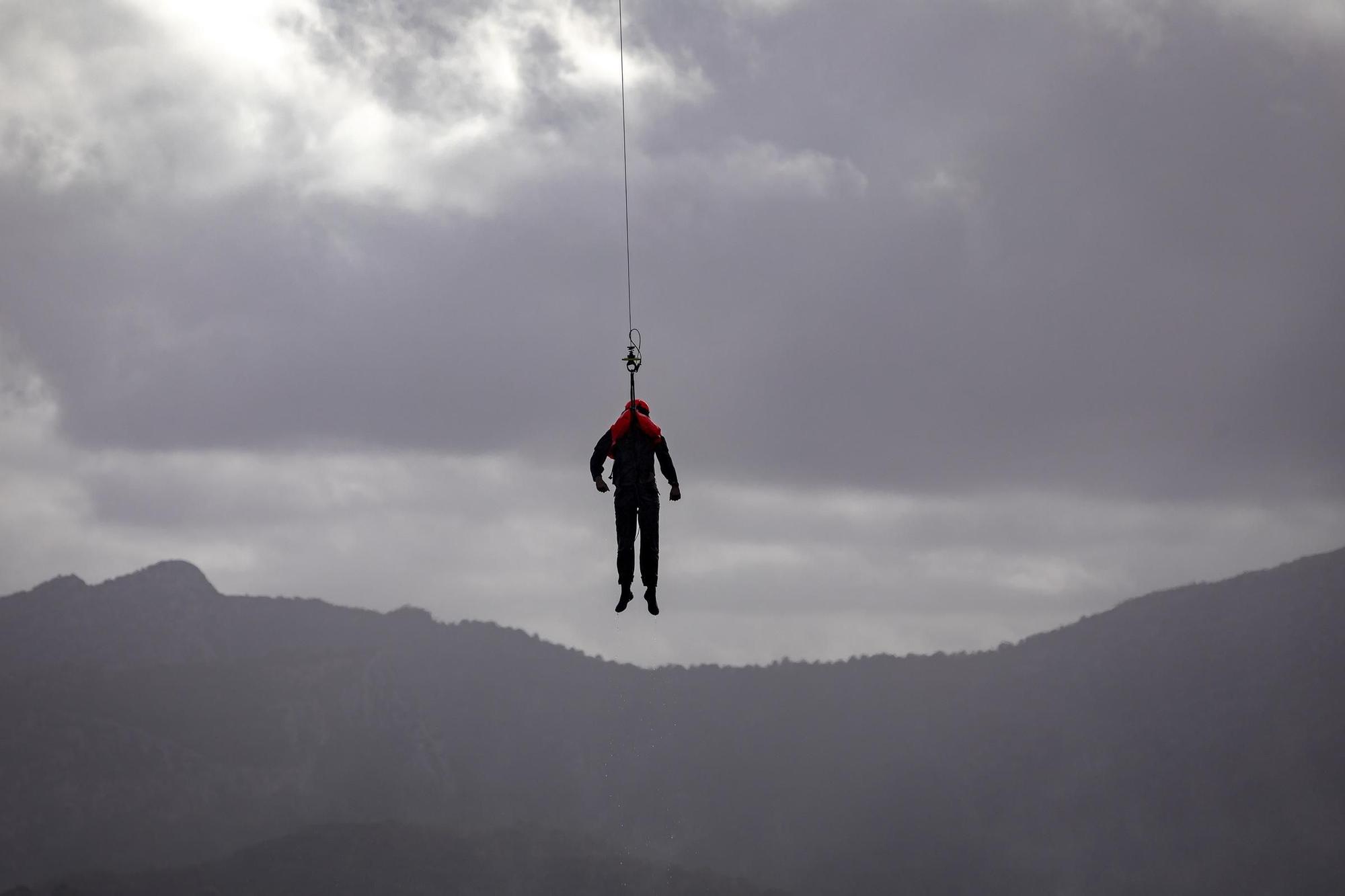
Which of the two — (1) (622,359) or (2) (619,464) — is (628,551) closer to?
(2) (619,464)

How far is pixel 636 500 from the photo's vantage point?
37000mm

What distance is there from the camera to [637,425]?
36938mm

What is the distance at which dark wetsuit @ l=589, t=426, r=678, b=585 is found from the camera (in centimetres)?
3697

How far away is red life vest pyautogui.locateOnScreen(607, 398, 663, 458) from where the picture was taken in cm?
3694

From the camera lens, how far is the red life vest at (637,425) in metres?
36.9

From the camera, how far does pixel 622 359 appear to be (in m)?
34.9

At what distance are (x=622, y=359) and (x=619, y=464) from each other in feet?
11.3

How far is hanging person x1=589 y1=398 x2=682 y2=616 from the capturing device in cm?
3694

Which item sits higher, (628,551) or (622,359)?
(622,359)

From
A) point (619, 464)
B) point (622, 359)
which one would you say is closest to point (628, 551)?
point (619, 464)

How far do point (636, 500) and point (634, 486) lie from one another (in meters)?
0.36

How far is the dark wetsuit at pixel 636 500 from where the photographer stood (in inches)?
1455

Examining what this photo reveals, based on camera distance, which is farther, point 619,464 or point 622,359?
point 619,464

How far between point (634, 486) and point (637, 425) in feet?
5.08
